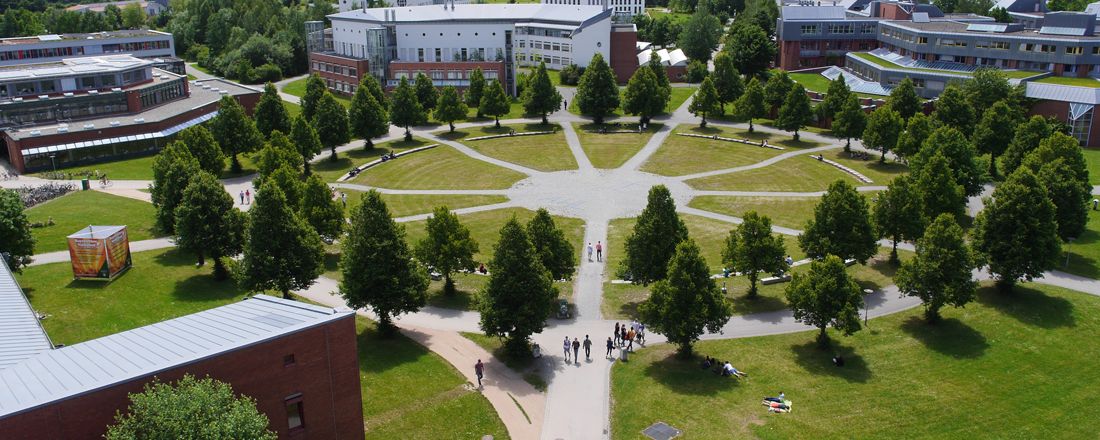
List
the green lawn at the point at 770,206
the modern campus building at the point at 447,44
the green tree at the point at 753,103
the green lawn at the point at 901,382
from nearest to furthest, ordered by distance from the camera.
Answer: the green lawn at the point at 901,382 → the green lawn at the point at 770,206 → the green tree at the point at 753,103 → the modern campus building at the point at 447,44

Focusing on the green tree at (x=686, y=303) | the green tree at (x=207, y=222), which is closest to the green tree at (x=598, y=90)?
the green tree at (x=207, y=222)

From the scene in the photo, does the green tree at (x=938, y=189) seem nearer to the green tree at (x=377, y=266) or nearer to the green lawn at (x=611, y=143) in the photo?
the green lawn at (x=611, y=143)

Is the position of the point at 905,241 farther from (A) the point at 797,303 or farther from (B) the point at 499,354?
(B) the point at 499,354

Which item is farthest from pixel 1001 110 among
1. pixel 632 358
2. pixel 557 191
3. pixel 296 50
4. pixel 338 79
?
pixel 296 50

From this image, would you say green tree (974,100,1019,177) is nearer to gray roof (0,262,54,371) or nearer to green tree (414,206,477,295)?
green tree (414,206,477,295)

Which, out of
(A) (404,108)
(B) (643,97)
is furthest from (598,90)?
(A) (404,108)
